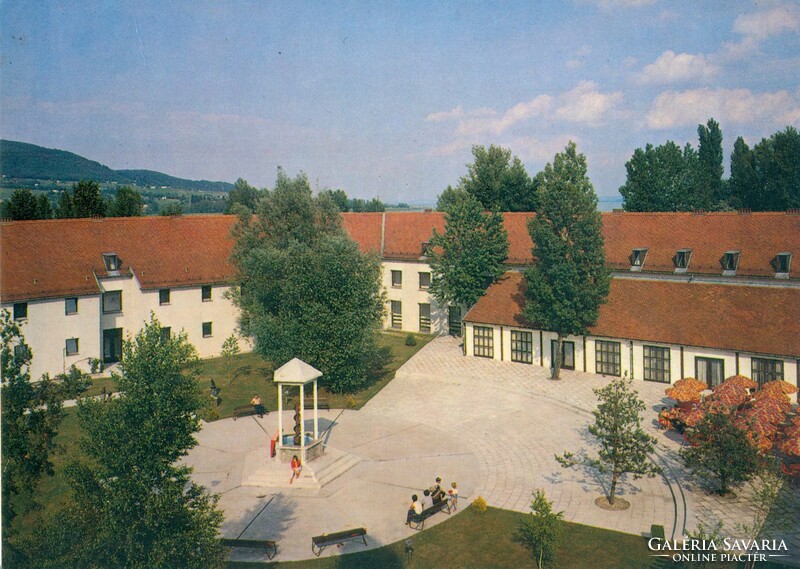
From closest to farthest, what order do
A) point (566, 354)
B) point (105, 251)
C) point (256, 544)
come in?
point (256, 544), point (566, 354), point (105, 251)

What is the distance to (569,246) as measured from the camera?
3700 cm

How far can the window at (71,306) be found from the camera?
39.9 m

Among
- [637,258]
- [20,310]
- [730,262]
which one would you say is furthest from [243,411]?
[730,262]

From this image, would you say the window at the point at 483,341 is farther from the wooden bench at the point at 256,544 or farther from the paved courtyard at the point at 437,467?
the wooden bench at the point at 256,544

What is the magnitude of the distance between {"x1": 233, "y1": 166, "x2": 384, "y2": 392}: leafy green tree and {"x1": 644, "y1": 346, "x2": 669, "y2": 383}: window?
15.6 metres

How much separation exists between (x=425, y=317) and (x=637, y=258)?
1722 centimetres

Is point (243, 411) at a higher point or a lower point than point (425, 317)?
lower

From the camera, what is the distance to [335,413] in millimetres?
34406

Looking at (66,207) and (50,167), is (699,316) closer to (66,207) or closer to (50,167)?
(66,207)

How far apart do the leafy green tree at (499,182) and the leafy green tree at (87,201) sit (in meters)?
34.3

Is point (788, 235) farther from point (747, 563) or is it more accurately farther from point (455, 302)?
point (747, 563)

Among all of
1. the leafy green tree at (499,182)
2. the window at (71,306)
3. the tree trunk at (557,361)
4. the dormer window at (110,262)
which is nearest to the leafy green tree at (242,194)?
the leafy green tree at (499,182)

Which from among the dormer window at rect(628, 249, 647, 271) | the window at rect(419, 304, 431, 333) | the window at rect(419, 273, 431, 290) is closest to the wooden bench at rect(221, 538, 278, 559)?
the dormer window at rect(628, 249, 647, 271)

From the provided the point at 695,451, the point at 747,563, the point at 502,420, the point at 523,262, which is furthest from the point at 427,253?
the point at 747,563
